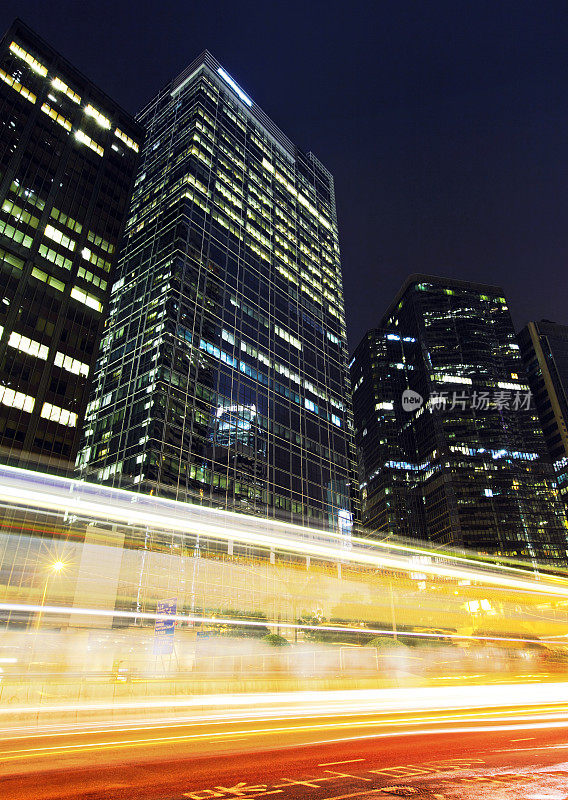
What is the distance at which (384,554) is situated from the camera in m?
25.6

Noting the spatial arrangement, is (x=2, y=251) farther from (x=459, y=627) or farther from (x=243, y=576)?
(x=459, y=627)

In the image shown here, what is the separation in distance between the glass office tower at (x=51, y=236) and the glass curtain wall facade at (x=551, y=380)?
151 meters

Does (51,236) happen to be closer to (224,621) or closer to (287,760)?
(224,621)

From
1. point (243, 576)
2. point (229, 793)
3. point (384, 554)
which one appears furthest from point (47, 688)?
point (243, 576)

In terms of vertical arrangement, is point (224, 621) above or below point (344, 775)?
above

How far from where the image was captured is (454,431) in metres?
148

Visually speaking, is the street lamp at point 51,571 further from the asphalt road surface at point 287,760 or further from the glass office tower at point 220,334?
the glass office tower at point 220,334

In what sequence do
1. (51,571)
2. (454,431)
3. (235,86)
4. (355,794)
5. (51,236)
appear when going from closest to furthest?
(355,794) → (51,571) → (51,236) → (235,86) → (454,431)

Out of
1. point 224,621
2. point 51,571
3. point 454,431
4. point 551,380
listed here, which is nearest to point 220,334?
point 51,571

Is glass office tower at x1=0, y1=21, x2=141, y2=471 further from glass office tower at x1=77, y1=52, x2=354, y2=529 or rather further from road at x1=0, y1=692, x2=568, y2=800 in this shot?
road at x1=0, y1=692, x2=568, y2=800

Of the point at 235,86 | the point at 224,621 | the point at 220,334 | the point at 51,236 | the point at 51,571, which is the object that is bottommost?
the point at 224,621

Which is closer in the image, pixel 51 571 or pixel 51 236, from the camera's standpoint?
pixel 51 571

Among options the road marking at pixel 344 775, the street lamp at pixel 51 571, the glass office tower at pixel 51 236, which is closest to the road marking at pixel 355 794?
the road marking at pixel 344 775

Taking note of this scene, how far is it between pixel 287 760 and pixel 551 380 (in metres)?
180
